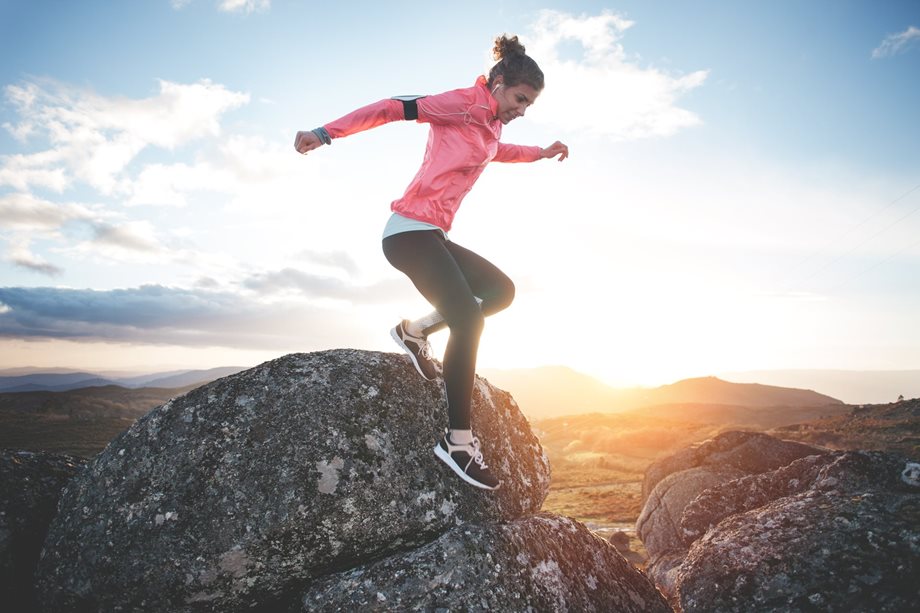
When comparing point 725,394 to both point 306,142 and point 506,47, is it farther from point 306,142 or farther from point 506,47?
point 306,142

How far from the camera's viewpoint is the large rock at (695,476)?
8.24 metres

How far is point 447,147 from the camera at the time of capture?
168 inches

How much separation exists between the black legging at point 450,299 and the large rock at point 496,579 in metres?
1.02

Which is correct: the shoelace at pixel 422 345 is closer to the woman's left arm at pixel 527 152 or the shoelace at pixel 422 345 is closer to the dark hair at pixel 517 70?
the woman's left arm at pixel 527 152

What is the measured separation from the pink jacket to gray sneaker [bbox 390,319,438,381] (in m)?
1.22

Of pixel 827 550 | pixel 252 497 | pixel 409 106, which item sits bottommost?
pixel 827 550

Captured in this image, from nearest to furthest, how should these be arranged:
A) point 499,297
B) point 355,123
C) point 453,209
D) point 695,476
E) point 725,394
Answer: point 355,123
point 453,209
point 499,297
point 695,476
point 725,394

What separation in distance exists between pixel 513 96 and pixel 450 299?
6.42 feet

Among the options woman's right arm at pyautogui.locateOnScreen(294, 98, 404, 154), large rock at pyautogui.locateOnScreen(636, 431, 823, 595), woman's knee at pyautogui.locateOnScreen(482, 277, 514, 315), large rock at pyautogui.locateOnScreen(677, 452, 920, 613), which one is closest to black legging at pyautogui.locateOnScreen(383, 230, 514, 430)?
woman's knee at pyautogui.locateOnScreen(482, 277, 514, 315)

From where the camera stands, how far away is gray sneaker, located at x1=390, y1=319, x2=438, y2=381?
4828mm

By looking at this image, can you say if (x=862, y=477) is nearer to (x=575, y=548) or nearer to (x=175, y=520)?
(x=575, y=548)

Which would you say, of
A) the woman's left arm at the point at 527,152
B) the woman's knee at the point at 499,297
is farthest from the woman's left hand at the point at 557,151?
the woman's knee at the point at 499,297

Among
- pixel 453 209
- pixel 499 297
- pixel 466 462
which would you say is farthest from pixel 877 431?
pixel 453 209

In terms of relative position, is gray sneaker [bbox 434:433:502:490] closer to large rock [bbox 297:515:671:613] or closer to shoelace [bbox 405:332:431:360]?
large rock [bbox 297:515:671:613]
